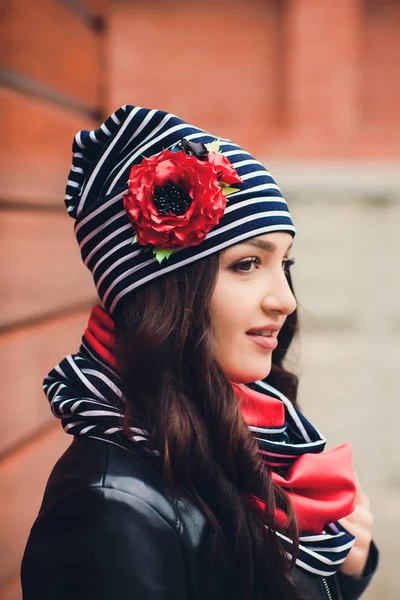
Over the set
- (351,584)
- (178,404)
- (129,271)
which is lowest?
(351,584)

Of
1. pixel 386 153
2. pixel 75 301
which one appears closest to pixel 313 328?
pixel 386 153

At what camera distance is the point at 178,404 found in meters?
1.45

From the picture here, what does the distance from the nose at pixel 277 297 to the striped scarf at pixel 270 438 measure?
0.18 m

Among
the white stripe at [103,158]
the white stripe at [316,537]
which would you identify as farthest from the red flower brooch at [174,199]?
the white stripe at [316,537]

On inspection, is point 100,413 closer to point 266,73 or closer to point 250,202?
point 250,202

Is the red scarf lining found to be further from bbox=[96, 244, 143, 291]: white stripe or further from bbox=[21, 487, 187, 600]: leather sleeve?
bbox=[21, 487, 187, 600]: leather sleeve

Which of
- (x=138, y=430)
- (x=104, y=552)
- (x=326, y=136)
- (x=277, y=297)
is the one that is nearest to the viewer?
(x=104, y=552)

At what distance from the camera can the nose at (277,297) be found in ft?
5.02

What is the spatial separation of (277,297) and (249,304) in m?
0.06

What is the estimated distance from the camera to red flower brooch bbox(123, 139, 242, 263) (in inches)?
57.7

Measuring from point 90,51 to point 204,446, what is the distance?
194cm

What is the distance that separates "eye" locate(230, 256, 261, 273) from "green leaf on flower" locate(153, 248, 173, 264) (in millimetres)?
124

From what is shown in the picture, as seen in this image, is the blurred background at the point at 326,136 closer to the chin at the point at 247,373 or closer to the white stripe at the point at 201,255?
the chin at the point at 247,373

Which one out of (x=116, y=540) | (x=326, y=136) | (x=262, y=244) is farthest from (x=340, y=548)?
(x=326, y=136)
